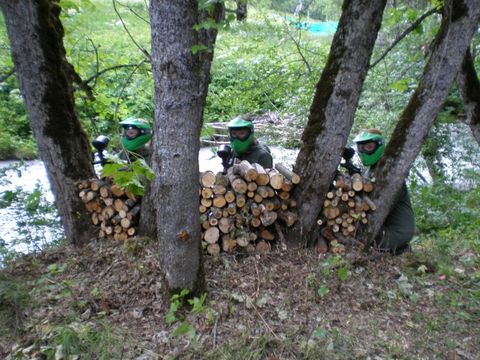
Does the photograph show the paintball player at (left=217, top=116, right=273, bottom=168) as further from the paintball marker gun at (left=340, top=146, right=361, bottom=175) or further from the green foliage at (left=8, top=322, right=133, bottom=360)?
the green foliage at (left=8, top=322, right=133, bottom=360)

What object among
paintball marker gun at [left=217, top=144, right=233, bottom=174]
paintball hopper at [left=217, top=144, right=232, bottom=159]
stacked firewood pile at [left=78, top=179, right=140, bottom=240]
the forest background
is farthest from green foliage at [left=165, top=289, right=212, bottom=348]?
the forest background

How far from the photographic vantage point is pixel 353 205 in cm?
457

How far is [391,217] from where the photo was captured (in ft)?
16.3

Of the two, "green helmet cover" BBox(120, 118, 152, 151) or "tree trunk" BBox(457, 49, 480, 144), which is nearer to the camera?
"green helmet cover" BBox(120, 118, 152, 151)

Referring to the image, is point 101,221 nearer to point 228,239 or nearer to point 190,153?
point 228,239

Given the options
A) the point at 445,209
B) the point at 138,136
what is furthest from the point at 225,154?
the point at 445,209

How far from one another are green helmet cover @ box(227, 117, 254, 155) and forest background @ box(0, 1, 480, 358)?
4.38 feet

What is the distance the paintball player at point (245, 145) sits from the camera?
5512mm

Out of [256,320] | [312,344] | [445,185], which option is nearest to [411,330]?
[312,344]

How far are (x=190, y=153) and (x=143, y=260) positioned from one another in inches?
66.9

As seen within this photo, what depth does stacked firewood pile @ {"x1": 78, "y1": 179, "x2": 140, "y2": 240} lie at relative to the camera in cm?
467

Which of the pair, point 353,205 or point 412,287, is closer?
point 412,287

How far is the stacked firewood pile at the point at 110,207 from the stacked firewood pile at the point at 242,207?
0.91m

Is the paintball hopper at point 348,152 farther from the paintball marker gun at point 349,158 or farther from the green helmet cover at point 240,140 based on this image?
the green helmet cover at point 240,140
